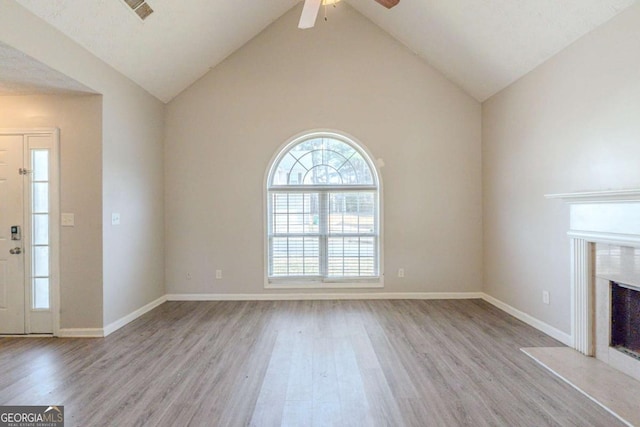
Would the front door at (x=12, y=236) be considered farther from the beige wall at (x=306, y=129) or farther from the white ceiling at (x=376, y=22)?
the beige wall at (x=306, y=129)

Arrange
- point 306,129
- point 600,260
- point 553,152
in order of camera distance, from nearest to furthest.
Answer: point 600,260 → point 553,152 → point 306,129

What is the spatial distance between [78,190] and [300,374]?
2958mm

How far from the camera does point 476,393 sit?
2352 mm

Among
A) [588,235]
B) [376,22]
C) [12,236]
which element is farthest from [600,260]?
[12,236]

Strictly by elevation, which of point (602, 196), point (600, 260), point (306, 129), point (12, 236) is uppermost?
point (306, 129)

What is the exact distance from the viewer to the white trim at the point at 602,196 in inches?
94.4

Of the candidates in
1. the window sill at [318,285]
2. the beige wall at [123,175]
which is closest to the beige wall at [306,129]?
the window sill at [318,285]

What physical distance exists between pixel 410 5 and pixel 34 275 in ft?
17.1

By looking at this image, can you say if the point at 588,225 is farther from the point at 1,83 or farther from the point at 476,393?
the point at 1,83

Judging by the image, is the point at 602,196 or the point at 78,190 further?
the point at 78,190

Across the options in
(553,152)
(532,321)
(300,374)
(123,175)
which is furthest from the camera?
(123,175)

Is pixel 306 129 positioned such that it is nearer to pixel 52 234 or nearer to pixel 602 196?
pixel 52 234

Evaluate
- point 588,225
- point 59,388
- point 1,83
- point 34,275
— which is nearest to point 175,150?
point 1,83

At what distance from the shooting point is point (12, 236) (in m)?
3.47
